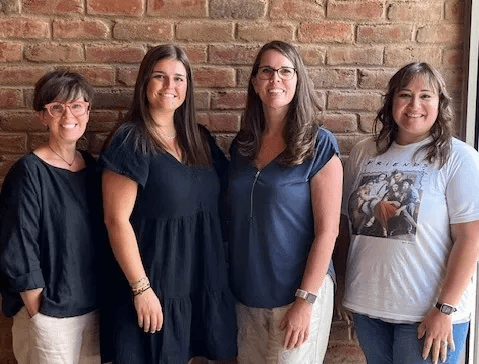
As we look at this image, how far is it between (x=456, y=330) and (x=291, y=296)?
1.78ft

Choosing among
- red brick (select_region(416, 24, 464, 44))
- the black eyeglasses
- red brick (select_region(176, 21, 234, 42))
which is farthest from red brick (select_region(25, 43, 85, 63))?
red brick (select_region(416, 24, 464, 44))

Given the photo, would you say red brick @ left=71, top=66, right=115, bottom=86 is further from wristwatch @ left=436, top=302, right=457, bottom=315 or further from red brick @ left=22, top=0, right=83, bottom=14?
wristwatch @ left=436, top=302, right=457, bottom=315

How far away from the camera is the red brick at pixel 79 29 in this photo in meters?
2.04

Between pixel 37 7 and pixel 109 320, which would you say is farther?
pixel 37 7

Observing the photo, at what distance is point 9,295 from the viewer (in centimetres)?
173

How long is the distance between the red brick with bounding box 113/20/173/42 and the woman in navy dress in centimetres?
31

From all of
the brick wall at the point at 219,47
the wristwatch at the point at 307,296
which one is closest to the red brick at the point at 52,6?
the brick wall at the point at 219,47

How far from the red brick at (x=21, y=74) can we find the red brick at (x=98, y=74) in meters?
0.13

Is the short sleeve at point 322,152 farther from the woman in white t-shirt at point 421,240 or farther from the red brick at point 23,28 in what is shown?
the red brick at point 23,28

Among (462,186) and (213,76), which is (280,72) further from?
(462,186)

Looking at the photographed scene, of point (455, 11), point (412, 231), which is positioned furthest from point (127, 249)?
point (455, 11)

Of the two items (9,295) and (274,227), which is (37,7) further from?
(274,227)

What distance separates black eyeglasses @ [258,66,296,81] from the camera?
176 cm

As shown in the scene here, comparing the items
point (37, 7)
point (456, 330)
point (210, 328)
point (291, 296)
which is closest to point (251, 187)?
point (291, 296)
